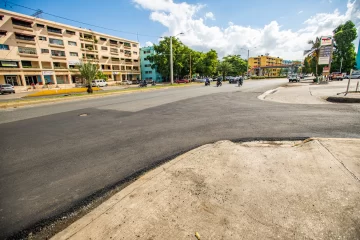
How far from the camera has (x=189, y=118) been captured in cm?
744

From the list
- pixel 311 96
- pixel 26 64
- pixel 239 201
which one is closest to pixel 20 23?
pixel 26 64

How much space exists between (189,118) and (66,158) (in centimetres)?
466

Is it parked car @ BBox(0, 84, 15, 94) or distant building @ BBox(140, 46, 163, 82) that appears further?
distant building @ BBox(140, 46, 163, 82)

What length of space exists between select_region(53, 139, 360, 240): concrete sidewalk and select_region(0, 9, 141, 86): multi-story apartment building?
35.4 metres

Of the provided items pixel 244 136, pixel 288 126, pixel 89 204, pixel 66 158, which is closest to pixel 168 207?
pixel 89 204

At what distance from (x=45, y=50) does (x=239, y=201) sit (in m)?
55.4

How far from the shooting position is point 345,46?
43469 millimetres

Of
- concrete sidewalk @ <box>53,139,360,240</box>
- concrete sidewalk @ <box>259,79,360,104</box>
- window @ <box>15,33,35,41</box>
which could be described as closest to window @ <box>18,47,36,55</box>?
window @ <box>15,33,35,41</box>

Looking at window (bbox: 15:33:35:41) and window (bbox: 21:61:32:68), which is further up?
window (bbox: 15:33:35:41)

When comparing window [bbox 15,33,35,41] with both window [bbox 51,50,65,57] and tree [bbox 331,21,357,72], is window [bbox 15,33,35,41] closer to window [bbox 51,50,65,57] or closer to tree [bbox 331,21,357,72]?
window [bbox 51,50,65,57]

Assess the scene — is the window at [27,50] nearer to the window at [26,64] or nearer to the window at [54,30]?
the window at [26,64]

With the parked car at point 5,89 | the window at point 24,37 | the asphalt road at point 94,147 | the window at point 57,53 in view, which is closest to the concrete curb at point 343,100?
the asphalt road at point 94,147

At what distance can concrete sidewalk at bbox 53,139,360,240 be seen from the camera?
6.20 feet

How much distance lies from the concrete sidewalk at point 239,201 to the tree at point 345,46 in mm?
58525
